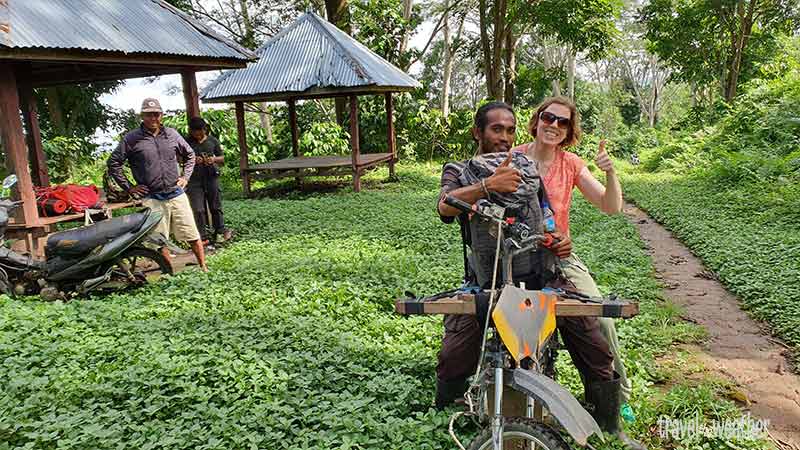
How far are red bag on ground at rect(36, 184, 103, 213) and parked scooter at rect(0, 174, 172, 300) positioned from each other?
1.17m

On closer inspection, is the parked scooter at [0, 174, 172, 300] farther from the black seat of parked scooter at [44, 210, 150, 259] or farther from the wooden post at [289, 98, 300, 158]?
the wooden post at [289, 98, 300, 158]


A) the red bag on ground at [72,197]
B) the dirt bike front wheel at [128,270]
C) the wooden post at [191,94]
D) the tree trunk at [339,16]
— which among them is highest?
the tree trunk at [339,16]

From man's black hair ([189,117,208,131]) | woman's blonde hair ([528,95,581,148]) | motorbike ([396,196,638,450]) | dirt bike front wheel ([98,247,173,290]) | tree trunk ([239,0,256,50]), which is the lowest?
dirt bike front wheel ([98,247,173,290])

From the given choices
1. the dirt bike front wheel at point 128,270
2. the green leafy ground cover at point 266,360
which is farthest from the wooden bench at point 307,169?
the dirt bike front wheel at point 128,270

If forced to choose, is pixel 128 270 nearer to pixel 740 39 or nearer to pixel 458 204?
pixel 458 204

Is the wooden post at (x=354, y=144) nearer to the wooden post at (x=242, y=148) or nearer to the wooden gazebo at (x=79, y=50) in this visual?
the wooden post at (x=242, y=148)

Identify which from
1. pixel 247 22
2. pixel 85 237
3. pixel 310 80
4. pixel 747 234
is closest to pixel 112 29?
pixel 85 237

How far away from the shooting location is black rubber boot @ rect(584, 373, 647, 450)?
3102 mm

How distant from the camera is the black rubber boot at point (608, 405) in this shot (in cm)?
310

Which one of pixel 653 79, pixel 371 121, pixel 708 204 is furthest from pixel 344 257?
pixel 653 79

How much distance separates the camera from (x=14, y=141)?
6711 millimetres

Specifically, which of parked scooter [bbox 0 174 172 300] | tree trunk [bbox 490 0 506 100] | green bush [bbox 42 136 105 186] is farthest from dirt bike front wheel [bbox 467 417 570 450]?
tree trunk [bbox 490 0 506 100]

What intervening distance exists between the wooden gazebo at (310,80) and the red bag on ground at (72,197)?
19.5 ft

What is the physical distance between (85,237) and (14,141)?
6.20ft
